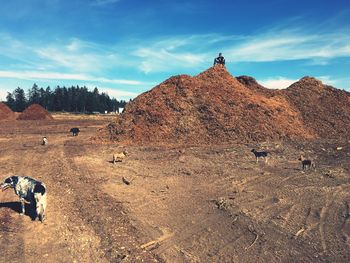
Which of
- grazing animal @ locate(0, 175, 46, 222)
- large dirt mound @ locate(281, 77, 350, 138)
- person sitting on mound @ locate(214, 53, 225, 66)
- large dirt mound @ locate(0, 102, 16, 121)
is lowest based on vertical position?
grazing animal @ locate(0, 175, 46, 222)

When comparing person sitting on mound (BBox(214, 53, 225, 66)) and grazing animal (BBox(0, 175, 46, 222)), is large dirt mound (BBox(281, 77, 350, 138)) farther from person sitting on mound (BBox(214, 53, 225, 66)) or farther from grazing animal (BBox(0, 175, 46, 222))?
grazing animal (BBox(0, 175, 46, 222))

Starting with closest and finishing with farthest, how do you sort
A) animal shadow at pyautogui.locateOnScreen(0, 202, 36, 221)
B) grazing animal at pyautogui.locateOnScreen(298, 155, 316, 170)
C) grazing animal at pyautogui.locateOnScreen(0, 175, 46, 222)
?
grazing animal at pyautogui.locateOnScreen(0, 175, 46, 222) → animal shadow at pyautogui.locateOnScreen(0, 202, 36, 221) → grazing animal at pyautogui.locateOnScreen(298, 155, 316, 170)

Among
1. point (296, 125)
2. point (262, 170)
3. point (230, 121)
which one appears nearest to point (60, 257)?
point (262, 170)

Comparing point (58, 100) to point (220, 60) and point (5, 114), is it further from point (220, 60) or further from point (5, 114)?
point (220, 60)

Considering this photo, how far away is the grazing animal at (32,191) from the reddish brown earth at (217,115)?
18539 millimetres

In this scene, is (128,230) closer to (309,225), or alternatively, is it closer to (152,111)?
(309,225)

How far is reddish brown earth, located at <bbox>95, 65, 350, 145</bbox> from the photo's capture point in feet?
108

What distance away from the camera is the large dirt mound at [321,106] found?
1458 inches

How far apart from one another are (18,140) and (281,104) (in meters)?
28.1

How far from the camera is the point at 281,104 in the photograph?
39.9 metres

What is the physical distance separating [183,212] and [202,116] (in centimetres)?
2109

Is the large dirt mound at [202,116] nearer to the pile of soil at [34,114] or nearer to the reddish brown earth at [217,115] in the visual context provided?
the reddish brown earth at [217,115]

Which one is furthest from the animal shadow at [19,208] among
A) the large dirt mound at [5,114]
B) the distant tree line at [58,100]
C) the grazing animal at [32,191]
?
the distant tree line at [58,100]

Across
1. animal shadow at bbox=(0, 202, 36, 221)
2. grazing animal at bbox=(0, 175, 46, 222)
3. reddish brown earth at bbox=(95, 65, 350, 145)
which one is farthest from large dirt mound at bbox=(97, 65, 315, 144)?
grazing animal at bbox=(0, 175, 46, 222)
